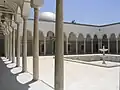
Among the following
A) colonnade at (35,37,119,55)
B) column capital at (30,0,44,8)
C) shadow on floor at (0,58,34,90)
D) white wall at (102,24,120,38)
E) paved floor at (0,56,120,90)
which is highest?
white wall at (102,24,120,38)

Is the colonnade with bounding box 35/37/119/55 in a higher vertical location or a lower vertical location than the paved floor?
higher

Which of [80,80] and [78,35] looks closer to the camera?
[80,80]

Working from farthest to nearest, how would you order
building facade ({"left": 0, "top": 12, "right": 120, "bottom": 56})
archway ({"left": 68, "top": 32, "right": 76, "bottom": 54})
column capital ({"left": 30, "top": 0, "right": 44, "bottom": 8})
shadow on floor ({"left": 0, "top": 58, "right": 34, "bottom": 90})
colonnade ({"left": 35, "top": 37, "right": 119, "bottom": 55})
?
archway ({"left": 68, "top": 32, "right": 76, "bottom": 54})
colonnade ({"left": 35, "top": 37, "right": 119, "bottom": 55})
building facade ({"left": 0, "top": 12, "right": 120, "bottom": 56})
column capital ({"left": 30, "top": 0, "right": 44, "bottom": 8})
shadow on floor ({"left": 0, "top": 58, "right": 34, "bottom": 90})

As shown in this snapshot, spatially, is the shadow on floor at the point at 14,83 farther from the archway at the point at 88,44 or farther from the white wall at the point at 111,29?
the archway at the point at 88,44

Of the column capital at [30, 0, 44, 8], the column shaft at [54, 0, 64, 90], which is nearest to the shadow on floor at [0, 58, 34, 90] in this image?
the column shaft at [54, 0, 64, 90]

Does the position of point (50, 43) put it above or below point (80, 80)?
above

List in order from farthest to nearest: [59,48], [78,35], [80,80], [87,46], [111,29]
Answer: [87,46]
[78,35]
[111,29]
[80,80]
[59,48]

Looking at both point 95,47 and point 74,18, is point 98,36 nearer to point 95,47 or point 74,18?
point 95,47

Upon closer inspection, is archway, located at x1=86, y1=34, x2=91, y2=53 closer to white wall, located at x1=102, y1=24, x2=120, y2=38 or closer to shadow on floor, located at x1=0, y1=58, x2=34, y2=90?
white wall, located at x1=102, y1=24, x2=120, y2=38

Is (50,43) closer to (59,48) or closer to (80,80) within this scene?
(80,80)

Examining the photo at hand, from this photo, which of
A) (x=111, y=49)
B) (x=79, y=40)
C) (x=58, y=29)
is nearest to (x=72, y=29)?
(x=79, y=40)

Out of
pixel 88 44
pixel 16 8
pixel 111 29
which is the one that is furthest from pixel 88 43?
pixel 16 8

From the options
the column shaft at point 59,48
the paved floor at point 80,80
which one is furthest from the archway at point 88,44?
the column shaft at point 59,48

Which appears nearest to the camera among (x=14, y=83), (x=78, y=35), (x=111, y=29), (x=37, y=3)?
(x=14, y=83)
